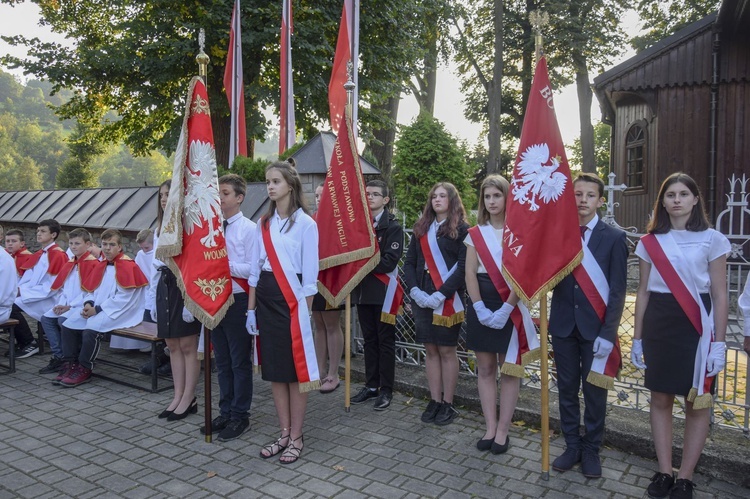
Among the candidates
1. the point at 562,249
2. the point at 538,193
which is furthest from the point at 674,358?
the point at 538,193

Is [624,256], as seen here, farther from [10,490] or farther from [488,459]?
[10,490]

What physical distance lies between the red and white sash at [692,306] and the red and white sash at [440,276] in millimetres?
1611

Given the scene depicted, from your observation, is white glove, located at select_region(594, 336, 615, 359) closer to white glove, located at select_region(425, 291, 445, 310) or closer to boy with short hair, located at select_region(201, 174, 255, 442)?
white glove, located at select_region(425, 291, 445, 310)

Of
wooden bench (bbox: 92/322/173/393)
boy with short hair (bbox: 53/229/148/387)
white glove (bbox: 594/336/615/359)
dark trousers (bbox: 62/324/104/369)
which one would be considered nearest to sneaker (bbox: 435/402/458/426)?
white glove (bbox: 594/336/615/359)

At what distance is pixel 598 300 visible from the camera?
3.81 meters

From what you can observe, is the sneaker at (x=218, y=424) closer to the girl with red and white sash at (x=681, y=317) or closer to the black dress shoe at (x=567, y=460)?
the black dress shoe at (x=567, y=460)

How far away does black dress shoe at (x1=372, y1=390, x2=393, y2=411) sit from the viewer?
5.25 metres

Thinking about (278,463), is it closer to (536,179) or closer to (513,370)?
(513,370)

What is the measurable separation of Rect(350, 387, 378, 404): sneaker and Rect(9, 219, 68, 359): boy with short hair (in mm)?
4228

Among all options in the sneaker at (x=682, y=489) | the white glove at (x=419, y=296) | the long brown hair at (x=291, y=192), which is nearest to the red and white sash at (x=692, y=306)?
the sneaker at (x=682, y=489)

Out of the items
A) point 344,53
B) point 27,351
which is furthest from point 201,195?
point 344,53

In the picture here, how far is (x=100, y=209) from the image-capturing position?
9844mm

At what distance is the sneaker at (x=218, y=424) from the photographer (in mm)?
4715

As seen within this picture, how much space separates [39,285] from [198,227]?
4095 mm
